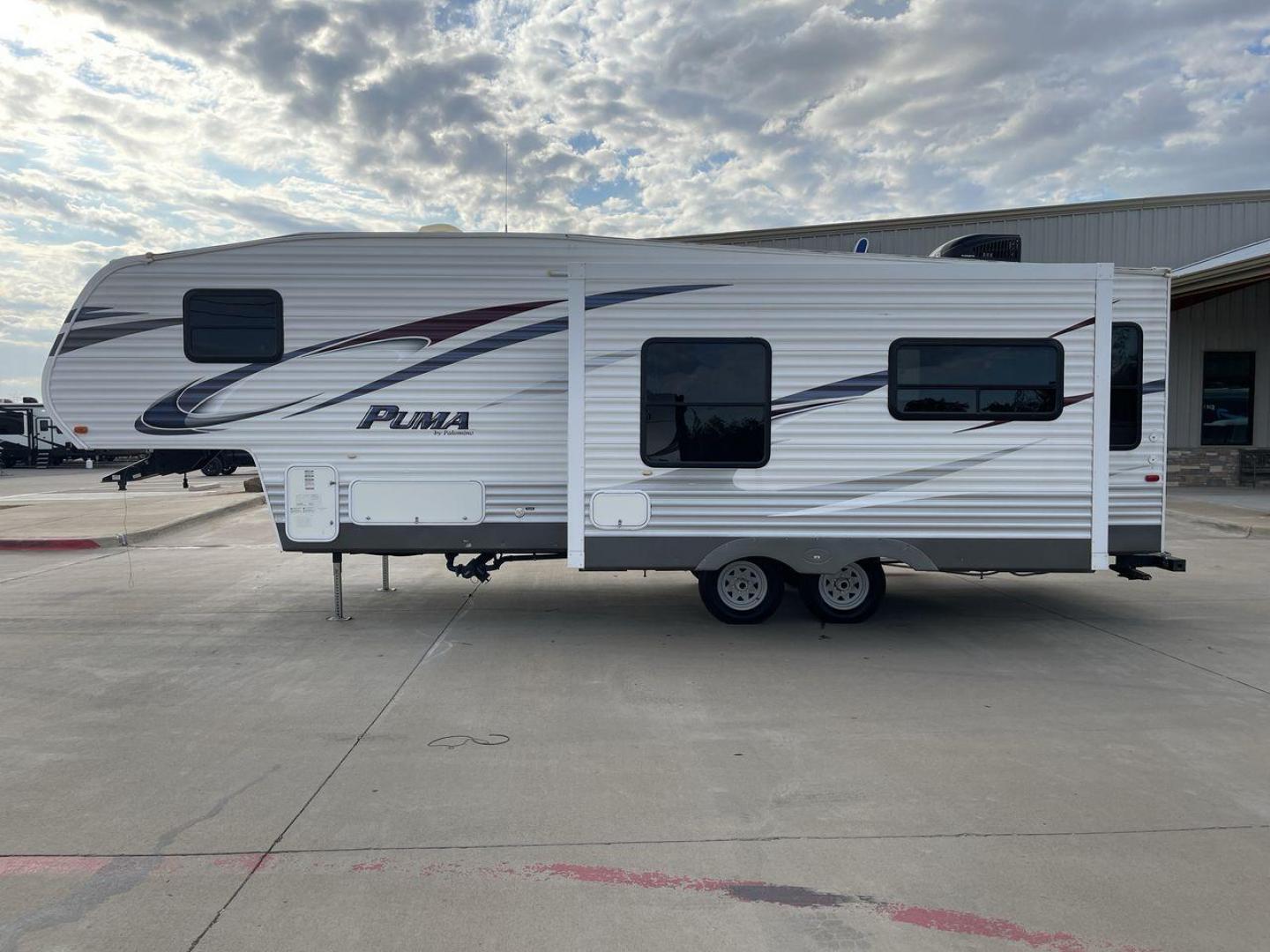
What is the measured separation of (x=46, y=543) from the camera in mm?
12172

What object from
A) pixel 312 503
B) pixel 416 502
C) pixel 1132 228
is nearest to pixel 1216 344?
pixel 1132 228

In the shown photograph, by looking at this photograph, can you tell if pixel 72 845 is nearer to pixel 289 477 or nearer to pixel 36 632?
pixel 289 477

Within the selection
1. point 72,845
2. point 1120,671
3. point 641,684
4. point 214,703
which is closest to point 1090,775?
point 1120,671

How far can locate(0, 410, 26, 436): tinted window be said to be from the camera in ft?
104

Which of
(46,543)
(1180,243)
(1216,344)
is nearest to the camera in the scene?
(46,543)

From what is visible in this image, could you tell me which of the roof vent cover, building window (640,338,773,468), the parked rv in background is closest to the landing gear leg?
building window (640,338,773,468)

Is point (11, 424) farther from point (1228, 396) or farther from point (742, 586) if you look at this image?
point (1228, 396)

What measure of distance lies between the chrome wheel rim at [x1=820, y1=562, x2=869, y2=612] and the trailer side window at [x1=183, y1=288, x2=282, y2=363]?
16.4ft

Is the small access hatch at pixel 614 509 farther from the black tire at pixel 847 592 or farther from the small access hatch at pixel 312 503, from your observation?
the small access hatch at pixel 312 503

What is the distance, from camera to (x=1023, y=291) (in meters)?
6.84

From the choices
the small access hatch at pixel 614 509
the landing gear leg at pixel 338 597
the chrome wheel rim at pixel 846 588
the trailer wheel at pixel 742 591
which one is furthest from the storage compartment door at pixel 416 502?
the chrome wheel rim at pixel 846 588

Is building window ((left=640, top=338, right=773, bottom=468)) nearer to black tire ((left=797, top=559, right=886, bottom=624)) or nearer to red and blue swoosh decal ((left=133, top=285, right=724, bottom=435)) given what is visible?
red and blue swoosh decal ((left=133, top=285, right=724, bottom=435))

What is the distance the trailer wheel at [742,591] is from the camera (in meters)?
7.42

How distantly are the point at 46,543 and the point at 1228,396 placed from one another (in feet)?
78.3
